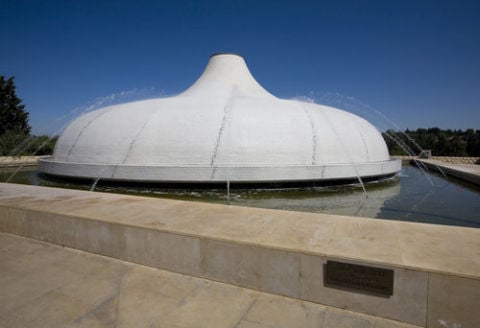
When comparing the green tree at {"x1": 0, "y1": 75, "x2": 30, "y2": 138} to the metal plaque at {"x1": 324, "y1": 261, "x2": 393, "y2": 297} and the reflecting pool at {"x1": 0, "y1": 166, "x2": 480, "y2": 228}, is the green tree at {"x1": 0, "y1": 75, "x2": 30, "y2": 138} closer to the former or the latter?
the reflecting pool at {"x1": 0, "y1": 166, "x2": 480, "y2": 228}

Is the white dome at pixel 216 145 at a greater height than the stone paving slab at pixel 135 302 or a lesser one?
greater

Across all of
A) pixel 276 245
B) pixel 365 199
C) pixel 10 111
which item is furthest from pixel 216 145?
pixel 10 111

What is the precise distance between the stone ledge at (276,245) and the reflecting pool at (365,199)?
3073mm

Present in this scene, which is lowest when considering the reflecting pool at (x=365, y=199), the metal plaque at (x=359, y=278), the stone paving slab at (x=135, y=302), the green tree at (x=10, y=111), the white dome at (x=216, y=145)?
the stone paving slab at (x=135, y=302)

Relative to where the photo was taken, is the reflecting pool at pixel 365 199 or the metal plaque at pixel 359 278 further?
the reflecting pool at pixel 365 199

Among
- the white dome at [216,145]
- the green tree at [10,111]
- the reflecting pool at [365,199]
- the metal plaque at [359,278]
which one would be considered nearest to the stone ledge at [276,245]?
the metal plaque at [359,278]

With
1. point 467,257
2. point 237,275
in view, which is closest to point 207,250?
point 237,275

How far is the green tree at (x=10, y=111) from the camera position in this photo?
42.7m

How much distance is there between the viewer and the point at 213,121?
10281 mm

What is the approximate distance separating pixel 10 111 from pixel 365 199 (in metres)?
52.2

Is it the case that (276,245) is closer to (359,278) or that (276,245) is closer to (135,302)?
(359,278)

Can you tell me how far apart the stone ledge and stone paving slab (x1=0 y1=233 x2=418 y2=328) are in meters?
0.12

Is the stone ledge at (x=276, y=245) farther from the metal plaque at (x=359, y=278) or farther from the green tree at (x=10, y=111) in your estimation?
the green tree at (x=10, y=111)

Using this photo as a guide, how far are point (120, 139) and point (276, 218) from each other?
26.7 ft
